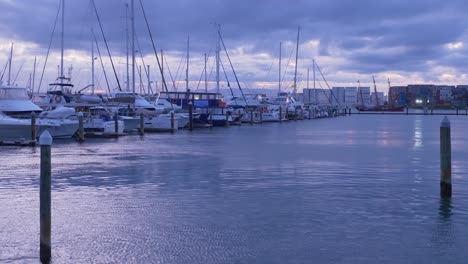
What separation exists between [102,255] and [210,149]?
23.6 meters

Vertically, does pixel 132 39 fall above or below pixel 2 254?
above

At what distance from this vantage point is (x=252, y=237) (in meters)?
12.4

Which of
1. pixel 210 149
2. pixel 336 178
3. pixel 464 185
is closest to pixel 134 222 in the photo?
pixel 336 178

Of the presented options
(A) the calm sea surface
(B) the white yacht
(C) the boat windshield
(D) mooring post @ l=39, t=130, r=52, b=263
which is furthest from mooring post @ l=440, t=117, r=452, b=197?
(C) the boat windshield

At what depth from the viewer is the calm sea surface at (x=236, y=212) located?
37.1 feet

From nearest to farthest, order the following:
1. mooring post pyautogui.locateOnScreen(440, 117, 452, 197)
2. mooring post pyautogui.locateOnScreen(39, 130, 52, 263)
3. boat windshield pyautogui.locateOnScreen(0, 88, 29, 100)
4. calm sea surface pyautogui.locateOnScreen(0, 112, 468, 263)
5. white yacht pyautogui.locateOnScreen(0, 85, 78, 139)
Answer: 1. mooring post pyautogui.locateOnScreen(39, 130, 52, 263)
2. calm sea surface pyautogui.locateOnScreen(0, 112, 468, 263)
3. mooring post pyautogui.locateOnScreen(440, 117, 452, 197)
4. white yacht pyautogui.locateOnScreen(0, 85, 78, 139)
5. boat windshield pyautogui.locateOnScreen(0, 88, 29, 100)

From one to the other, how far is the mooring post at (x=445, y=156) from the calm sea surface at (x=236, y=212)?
369 millimetres

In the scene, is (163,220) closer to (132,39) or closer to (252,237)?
(252,237)

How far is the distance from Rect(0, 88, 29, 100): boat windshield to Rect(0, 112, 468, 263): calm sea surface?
16412mm

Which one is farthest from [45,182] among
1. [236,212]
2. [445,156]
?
[445,156]

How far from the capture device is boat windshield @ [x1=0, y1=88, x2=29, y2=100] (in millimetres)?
41375

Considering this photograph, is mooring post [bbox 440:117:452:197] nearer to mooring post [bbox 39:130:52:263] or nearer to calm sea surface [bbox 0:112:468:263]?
calm sea surface [bbox 0:112:468:263]

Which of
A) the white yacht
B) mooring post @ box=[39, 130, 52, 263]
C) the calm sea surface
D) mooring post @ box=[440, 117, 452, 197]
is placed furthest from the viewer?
the white yacht

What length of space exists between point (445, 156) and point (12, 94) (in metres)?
32.8
